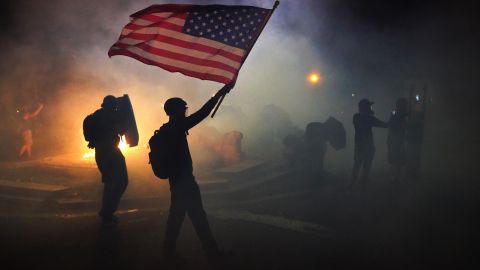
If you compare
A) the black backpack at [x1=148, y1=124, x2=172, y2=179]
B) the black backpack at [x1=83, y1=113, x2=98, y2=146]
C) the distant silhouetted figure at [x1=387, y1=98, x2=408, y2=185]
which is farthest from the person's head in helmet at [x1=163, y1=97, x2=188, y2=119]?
the distant silhouetted figure at [x1=387, y1=98, x2=408, y2=185]

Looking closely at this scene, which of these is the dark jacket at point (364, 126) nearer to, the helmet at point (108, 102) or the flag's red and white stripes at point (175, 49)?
the flag's red and white stripes at point (175, 49)

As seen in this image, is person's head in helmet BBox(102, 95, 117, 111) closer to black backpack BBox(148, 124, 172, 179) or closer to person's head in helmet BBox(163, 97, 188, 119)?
person's head in helmet BBox(163, 97, 188, 119)

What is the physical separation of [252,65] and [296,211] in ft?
36.7

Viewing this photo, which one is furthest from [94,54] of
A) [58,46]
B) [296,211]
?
[296,211]

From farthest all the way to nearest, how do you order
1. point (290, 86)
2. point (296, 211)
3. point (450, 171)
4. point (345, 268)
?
point (290, 86) < point (450, 171) < point (296, 211) < point (345, 268)

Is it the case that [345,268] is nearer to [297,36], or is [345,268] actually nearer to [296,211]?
[296,211]

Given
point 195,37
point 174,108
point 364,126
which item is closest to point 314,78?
point 364,126

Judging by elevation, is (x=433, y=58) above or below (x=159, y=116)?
above

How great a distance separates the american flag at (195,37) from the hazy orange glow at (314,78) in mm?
15783

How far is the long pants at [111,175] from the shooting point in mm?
5285

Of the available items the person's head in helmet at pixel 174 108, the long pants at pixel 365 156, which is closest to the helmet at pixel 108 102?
the person's head in helmet at pixel 174 108

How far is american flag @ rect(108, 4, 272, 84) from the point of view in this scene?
13.8 feet

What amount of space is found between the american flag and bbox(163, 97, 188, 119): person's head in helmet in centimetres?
42

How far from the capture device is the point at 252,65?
16.5m
